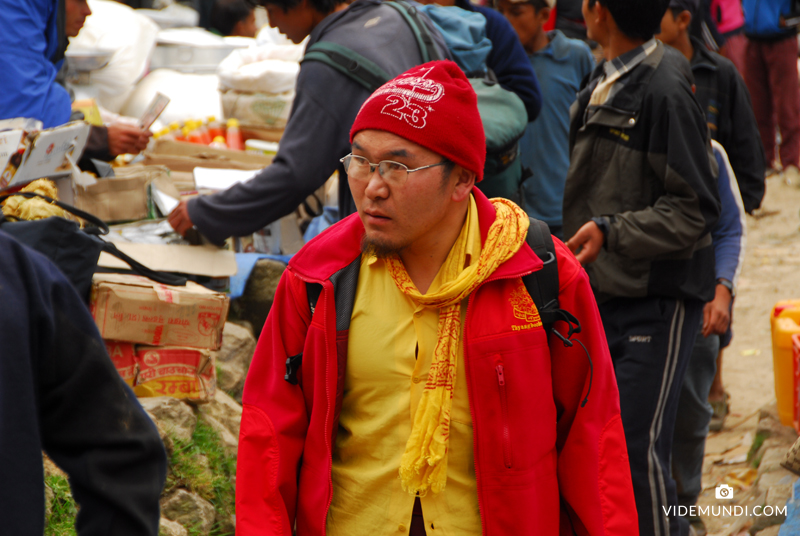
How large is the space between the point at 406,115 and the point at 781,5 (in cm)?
812

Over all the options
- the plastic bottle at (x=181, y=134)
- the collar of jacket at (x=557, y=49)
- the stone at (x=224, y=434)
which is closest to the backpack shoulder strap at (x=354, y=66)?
the stone at (x=224, y=434)

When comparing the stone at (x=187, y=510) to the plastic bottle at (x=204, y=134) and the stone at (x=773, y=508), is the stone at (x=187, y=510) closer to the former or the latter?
the stone at (x=773, y=508)

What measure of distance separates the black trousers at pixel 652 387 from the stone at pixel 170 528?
160 cm

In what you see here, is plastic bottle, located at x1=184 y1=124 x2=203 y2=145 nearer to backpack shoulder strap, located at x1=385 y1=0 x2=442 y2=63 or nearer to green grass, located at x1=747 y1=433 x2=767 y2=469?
backpack shoulder strap, located at x1=385 y1=0 x2=442 y2=63

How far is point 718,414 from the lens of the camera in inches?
191

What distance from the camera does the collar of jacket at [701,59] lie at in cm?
420

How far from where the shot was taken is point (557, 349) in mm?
1865

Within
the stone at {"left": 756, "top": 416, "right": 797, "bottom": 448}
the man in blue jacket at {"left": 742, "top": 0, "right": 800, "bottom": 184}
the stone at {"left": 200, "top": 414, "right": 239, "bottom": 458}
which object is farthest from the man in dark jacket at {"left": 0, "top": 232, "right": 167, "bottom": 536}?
the man in blue jacket at {"left": 742, "top": 0, "right": 800, "bottom": 184}

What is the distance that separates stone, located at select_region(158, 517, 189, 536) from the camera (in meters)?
2.76

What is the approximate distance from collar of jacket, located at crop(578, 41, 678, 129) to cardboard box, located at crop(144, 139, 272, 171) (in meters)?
2.67

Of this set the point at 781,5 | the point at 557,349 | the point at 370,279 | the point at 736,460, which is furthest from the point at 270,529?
the point at 781,5

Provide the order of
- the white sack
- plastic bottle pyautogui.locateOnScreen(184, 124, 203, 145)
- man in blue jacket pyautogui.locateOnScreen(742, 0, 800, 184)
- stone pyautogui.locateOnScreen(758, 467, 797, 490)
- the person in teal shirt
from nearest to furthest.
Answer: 1. stone pyautogui.locateOnScreen(758, 467, 797, 490)
2. the person in teal shirt
3. plastic bottle pyautogui.locateOnScreen(184, 124, 203, 145)
4. the white sack
5. man in blue jacket pyautogui.locateOnScreen(742, 0, 800, 184)

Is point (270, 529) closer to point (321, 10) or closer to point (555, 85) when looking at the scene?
point (321, 10)

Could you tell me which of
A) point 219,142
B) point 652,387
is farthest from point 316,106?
point 219,142
